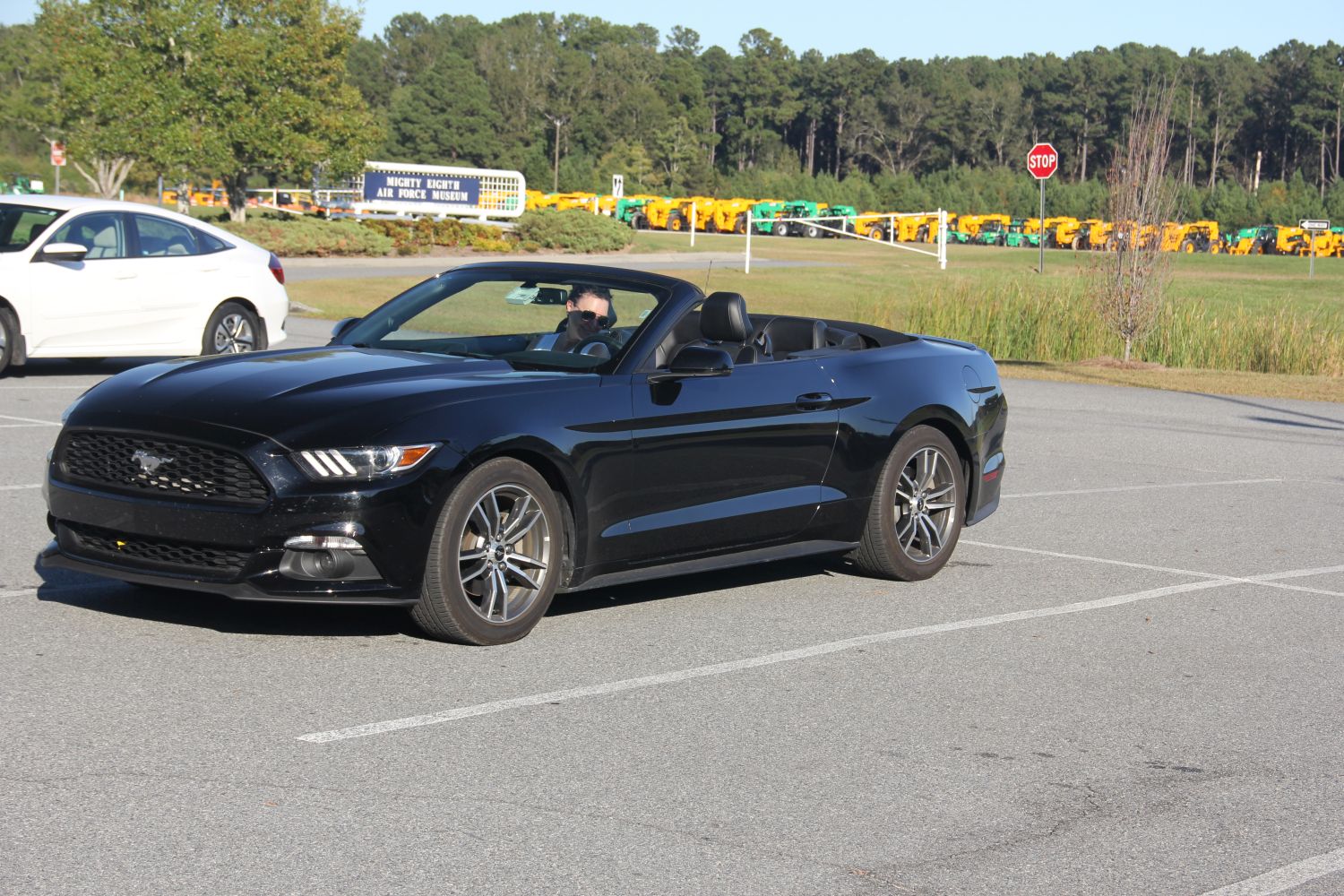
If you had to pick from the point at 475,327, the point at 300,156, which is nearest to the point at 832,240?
the point at 300,156

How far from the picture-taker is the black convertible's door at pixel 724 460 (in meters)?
7.10

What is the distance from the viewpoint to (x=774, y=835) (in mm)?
4645

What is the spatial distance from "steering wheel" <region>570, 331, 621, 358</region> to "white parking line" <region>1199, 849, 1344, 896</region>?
141 inches

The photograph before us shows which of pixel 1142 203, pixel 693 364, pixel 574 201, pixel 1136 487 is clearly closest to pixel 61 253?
pixel 1136 487

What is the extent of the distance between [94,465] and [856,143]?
171294 mm

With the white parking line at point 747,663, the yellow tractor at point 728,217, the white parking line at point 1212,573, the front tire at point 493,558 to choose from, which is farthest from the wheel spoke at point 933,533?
the yellow tractor at point 728,217

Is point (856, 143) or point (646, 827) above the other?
point (856, 143)

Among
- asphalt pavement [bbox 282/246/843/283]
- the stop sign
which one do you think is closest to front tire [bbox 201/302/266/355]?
asphalt pavement [bbox 282/246/843/283]

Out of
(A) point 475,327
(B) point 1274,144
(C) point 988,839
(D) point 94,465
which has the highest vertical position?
(B) point 1274,144

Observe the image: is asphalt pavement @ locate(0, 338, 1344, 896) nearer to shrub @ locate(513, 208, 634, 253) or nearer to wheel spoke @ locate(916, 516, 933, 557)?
wheel spoke @ locate(916, 516, 933, 557)

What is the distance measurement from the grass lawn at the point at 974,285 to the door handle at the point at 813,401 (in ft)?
2.29

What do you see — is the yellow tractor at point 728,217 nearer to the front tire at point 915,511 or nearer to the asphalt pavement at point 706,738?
the front tire at point 915,511

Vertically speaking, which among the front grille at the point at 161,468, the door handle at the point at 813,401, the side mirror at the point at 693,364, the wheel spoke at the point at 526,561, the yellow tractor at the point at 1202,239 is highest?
the yellow tractor at the point at 1202,239

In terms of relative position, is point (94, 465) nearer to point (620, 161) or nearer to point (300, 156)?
point (300, 156)
